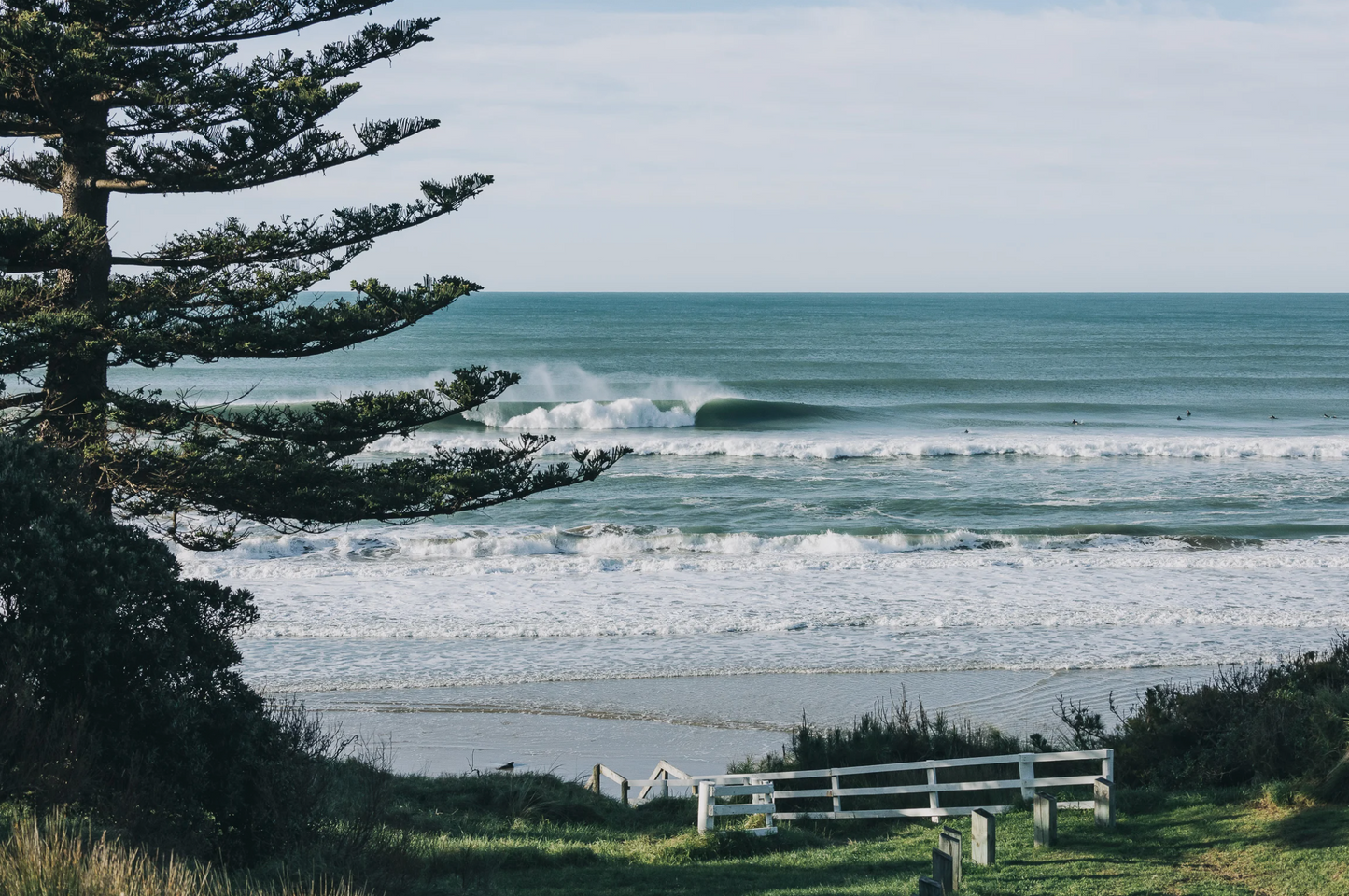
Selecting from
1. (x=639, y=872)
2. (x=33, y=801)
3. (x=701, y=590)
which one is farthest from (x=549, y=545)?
(x=33, y=801)

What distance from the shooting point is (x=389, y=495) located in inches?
447

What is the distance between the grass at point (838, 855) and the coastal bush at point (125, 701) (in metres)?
0.48

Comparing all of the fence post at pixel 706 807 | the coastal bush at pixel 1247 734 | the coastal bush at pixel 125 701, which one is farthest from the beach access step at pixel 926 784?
the coastal bush at pixel 125 701

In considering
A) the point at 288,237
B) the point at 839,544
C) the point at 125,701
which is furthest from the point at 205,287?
the point at 839,544

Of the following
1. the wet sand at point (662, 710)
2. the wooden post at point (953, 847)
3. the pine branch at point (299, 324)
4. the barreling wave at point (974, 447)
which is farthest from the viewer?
the barreling wave at point (974, 447)

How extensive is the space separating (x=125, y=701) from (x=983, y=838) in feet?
18.8

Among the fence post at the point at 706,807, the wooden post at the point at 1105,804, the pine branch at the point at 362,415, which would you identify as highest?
the pine branch at the point at 362,415

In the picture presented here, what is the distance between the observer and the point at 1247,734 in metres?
9.40

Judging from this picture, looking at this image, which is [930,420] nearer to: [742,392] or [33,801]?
[742,392]

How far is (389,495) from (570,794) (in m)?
→ 3.60

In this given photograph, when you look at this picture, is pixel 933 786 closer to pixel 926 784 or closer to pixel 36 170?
pixel 926 784

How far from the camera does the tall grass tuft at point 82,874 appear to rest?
4312 millimetres

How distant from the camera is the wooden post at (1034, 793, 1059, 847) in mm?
8047

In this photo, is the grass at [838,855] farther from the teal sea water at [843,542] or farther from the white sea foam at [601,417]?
the white sea foam at [601,417]
